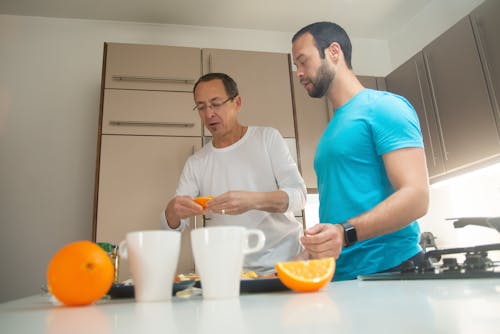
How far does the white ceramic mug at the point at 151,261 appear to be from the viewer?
21.1 inches

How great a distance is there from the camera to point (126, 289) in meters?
0.63

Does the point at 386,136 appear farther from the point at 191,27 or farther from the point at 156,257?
the point at 191,27

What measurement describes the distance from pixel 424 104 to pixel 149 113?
1.71 meters

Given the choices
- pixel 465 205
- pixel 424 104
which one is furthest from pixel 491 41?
pixel 465 205

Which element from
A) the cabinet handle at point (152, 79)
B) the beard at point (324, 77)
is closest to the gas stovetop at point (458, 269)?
the beard at point (324, 77)

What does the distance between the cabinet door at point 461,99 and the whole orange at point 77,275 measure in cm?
200

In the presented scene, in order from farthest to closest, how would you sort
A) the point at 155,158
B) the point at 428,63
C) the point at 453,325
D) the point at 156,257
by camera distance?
the point at 428,63
the point at 155,158
the point at 156,257
the point at 453,325

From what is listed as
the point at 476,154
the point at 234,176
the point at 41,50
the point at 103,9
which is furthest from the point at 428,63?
the point at 41,50

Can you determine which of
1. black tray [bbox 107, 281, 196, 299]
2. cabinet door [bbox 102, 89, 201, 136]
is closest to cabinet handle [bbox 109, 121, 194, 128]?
cabinet door [bbox 102, 89, 201, 136]

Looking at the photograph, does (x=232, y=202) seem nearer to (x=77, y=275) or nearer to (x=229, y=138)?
(x=229, y=138)

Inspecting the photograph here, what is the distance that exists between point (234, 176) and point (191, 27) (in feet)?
6.25

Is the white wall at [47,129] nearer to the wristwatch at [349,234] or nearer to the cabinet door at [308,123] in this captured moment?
the cabinet door at [308,123]

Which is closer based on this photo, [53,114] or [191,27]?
[53,114]

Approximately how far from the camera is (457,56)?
2.17 m
